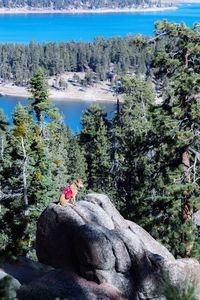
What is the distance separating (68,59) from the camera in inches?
6890

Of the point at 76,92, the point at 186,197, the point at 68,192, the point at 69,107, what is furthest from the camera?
the point at 76,92

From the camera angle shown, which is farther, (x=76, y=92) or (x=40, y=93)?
(x=76, y=92)

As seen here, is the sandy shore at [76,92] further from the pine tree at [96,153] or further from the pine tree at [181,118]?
the pine tree at [181,118]

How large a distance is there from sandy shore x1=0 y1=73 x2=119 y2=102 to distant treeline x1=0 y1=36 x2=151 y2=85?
5.66 m

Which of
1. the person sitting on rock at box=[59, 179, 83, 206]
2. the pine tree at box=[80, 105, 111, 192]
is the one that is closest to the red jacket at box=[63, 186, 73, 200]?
the person sitting on rock at box=[59, 179, 83, 206]

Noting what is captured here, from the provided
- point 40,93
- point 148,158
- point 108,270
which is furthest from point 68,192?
point 40,93

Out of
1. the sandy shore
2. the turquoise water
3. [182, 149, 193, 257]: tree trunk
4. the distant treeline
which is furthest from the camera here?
the distant treeline

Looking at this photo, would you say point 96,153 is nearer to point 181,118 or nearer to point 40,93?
point 40,93

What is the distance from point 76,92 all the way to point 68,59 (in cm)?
2133

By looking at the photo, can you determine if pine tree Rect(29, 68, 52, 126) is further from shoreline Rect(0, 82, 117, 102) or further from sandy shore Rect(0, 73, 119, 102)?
sandy shore Rect(0, 73, 119, 102)

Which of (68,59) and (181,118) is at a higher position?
(181,118)

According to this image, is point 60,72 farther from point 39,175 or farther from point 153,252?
point 153,252

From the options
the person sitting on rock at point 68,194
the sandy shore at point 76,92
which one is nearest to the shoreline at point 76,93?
the sandy shore at point 76,92

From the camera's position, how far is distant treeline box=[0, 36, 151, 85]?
170250 millimetres
